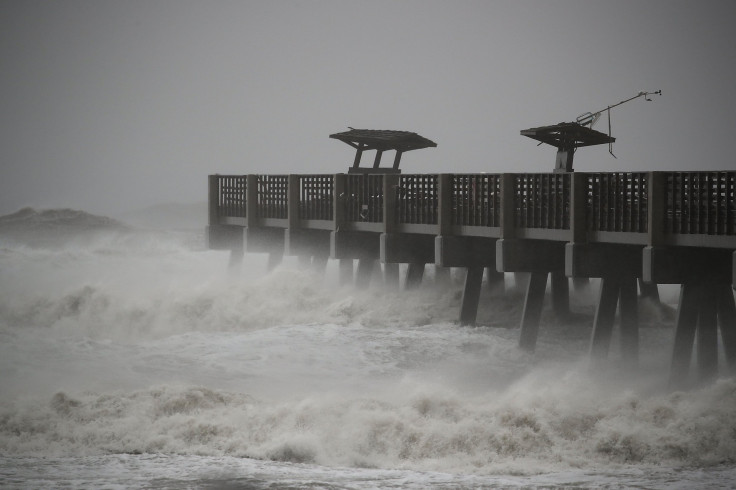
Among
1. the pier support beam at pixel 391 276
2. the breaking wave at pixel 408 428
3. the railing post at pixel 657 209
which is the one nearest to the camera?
the breaking wave at pixel 408 428

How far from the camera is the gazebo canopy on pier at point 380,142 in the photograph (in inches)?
1188

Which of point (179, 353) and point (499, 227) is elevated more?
point (499, 227)

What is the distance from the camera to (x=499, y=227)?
22.4 m

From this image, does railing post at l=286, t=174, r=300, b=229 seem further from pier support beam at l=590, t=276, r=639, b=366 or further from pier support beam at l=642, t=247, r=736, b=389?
pier support beam at l=642, t=247, r=736, b=389

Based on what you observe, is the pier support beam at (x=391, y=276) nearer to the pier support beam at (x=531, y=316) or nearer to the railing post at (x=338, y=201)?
the railing post at (x=338, y=201)

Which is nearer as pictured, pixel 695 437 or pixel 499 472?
pixel 499 472

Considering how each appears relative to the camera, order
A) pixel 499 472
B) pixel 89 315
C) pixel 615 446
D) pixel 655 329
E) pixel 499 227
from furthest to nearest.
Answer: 1. pixel 89 315
2. pixel 655 329
3. pixel 499 227
4. pixel 615 446
5. pixel 499 472

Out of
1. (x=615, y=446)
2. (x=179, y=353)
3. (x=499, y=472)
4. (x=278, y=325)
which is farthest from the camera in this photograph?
(x=278, y=325)

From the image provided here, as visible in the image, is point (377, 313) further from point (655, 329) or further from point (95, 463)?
point (95, 463)

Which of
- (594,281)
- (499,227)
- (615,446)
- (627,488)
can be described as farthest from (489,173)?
(594,281)

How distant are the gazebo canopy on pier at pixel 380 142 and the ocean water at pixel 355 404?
10.8 feet

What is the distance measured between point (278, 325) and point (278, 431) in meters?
11.7

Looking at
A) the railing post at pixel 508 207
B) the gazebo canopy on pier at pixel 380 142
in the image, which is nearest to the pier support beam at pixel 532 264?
the railing post at pixel 508 207

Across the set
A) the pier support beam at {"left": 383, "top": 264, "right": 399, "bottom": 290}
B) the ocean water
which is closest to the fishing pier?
the ocean water
